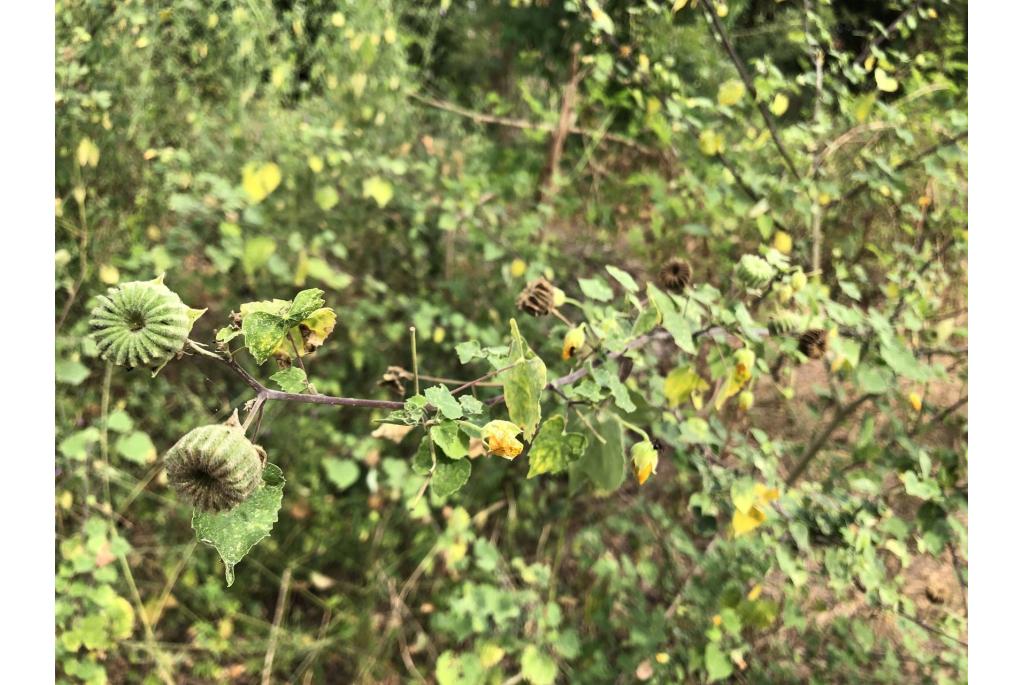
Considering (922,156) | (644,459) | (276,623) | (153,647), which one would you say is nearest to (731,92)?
(922,156)

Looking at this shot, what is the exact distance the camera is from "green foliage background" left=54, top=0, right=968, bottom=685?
4.14ft

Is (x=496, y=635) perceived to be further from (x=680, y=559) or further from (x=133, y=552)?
(x=133, y=552)

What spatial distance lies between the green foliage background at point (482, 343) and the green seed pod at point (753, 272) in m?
0.28

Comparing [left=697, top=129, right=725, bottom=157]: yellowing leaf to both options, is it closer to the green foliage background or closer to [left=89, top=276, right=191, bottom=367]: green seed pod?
the green foliage background

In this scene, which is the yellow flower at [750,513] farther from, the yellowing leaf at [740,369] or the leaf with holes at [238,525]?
the leaf with holes at [238,525]

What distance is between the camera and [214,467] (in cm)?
41

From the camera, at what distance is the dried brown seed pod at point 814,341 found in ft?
2.98

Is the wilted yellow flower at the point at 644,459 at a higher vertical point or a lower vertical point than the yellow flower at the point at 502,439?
lower

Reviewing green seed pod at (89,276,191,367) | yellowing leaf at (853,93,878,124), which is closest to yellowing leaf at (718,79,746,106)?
yellowing leaf at (853,93,878,124)

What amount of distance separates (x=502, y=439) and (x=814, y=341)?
609 mm

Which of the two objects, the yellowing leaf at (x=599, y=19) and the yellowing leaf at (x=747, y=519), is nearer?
the yellowing leaf at (x=747, y=519)

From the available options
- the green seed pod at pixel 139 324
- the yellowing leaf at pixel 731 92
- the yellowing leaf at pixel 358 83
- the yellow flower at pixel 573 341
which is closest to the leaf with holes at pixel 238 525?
the green seed pod at pixel 139 324

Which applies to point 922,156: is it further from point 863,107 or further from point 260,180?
point 260,180
